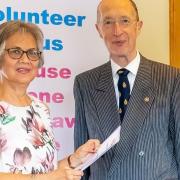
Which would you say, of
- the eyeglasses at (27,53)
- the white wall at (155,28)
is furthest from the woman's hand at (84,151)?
the white wall at (155,28)

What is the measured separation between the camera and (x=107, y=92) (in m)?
1.84

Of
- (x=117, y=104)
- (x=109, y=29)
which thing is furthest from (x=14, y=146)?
(x=109, y=29)

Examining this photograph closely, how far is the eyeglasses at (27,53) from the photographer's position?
57.7 inches

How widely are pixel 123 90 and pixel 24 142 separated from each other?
0.55 m

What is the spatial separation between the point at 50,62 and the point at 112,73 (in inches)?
15.6

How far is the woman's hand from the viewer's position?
1531 mm

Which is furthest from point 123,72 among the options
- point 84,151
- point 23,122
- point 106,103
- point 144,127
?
point 23,122

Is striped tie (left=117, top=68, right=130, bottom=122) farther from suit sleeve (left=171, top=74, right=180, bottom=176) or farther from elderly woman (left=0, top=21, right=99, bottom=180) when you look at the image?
elderly woman (left=0, top=21, right=99, bottom=180)

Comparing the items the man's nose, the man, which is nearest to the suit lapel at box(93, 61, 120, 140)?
the man

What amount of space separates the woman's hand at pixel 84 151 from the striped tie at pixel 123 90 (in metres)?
0.29

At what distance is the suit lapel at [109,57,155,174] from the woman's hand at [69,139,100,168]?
0.71ft

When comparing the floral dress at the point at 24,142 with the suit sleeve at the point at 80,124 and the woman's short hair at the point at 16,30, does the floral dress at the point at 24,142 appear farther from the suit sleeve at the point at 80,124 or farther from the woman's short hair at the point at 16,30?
the suit sleeve at the point at 80,124

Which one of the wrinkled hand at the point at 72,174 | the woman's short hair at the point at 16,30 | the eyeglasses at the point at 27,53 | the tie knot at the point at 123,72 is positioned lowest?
the wrinkled hand at the point at 72,174

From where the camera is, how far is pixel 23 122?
1484 millimetres
